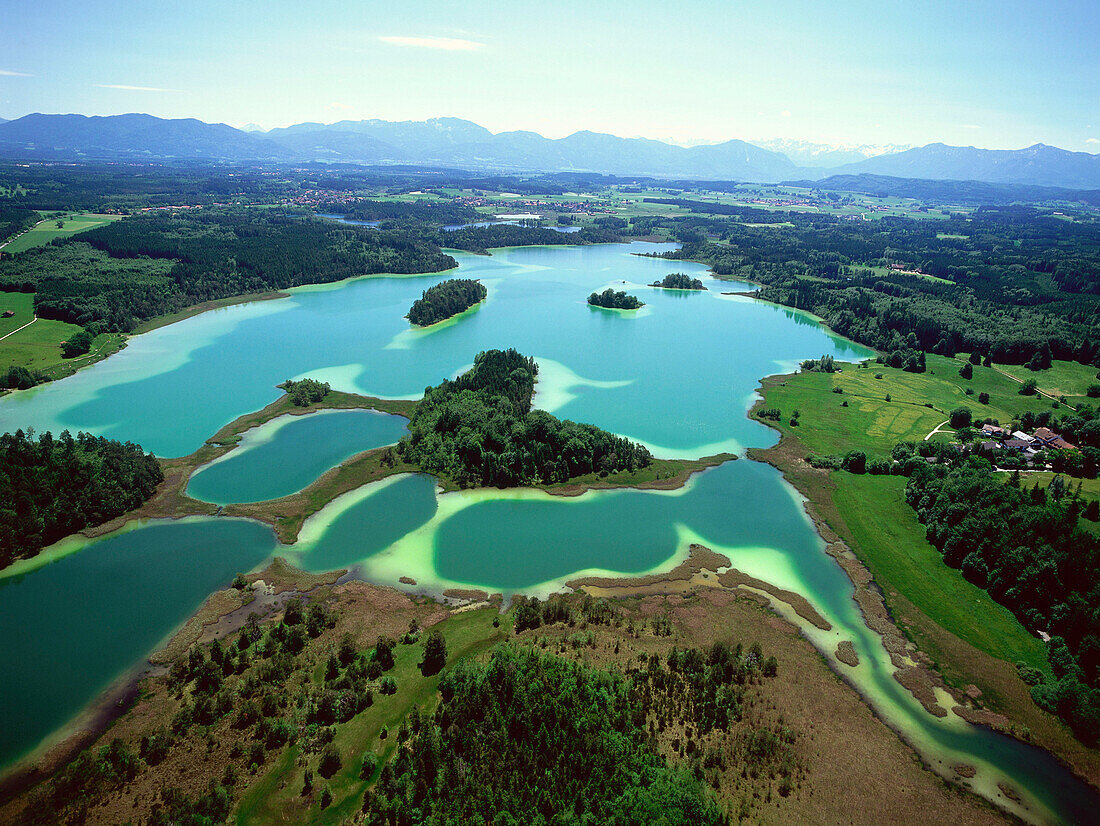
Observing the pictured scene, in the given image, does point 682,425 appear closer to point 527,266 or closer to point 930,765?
point 930,765

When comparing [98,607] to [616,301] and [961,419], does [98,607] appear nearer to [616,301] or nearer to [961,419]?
[961,419]

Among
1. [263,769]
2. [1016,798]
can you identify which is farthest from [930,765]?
[263,769]

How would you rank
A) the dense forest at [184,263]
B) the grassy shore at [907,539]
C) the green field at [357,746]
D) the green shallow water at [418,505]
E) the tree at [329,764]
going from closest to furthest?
the green field at [357,746], the tree at [329,764], the grassy shore at [907,539], the green shallow water at [418,505], the dense forest at [184,263]

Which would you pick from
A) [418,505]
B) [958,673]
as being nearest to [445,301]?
[418,505]

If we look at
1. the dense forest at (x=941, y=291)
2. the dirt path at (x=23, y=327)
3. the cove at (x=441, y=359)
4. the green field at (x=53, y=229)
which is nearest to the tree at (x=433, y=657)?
the cove at (x=441, y=359)

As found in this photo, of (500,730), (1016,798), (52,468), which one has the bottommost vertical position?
(1016,798)

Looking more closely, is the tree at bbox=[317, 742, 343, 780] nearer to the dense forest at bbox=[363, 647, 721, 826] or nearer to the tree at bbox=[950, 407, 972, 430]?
the dense forest at bbox=[363, 647, 721, 826]

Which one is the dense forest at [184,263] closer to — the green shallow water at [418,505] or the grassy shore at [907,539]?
the green shallow water at [418,505]
